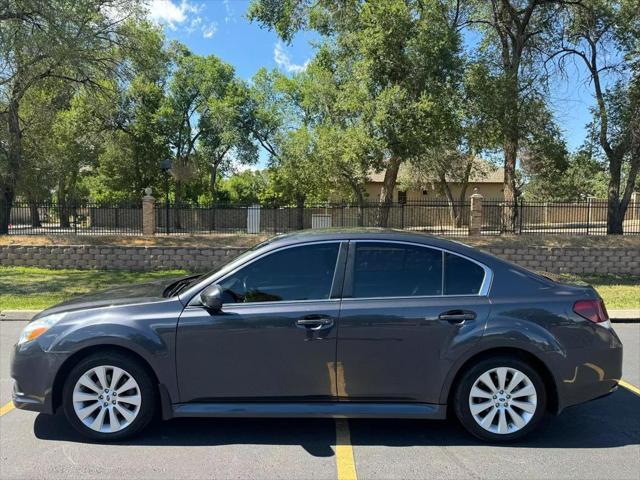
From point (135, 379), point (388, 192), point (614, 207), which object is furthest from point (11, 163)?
point (614, 207)

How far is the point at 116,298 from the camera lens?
428 centimetres

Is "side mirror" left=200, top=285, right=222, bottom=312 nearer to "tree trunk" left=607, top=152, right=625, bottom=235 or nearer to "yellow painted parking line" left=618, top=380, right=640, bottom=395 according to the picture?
"yellow painted parking line" left=618, top=380, right=640, bottom=395

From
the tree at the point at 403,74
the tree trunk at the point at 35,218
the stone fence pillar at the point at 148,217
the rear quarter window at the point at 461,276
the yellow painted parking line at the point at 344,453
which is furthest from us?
the tree trunk at the point at 35,218

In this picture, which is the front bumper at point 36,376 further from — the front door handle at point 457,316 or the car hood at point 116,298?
the front door handle at point 457,316

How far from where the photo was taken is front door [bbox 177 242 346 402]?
12.8ft

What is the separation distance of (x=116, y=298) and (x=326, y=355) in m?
1.79

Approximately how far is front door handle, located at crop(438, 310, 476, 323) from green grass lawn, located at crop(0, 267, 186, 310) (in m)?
7.95

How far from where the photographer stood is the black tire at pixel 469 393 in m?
3.97

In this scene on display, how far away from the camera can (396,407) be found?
3965 millimetres

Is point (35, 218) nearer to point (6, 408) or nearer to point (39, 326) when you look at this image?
point (6, 408)

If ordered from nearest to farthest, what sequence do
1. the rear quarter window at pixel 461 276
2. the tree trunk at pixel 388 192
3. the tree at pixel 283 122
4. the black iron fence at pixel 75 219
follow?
the rear quarter window at pixel 461 276 < the tree trunk at pixel 388 192 < the black iron fence at pixel 75 219 < the tree at pixel 283 122

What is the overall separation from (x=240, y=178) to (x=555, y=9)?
36.1m

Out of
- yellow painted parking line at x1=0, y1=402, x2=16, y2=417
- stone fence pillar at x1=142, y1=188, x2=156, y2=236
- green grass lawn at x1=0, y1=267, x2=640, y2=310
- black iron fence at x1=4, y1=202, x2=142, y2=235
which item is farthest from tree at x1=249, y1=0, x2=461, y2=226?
yellow painted parking line at x1=0, y1=402, x2=16, y2=417

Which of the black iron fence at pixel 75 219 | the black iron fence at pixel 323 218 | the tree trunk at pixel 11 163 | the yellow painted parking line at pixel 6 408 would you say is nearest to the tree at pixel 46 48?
the tree trunk at pixel 11 163
